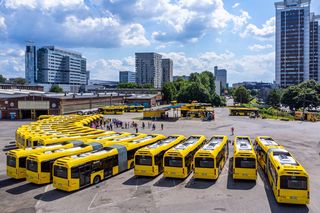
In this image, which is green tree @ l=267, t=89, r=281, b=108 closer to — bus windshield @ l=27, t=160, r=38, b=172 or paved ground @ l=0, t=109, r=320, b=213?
paved ground @ l=0, t=109, r=320, b=213

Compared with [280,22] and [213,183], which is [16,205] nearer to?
[213,183]

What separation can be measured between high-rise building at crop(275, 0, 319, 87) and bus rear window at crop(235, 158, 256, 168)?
172615mm

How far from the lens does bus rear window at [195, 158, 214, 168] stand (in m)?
20.3

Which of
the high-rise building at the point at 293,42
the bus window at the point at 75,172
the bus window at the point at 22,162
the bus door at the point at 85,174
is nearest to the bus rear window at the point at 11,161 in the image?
the bus window at the point at 22,162

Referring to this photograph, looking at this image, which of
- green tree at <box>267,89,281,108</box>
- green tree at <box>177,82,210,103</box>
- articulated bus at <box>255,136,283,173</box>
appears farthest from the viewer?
green tree at <box>177,82,210,103</box>

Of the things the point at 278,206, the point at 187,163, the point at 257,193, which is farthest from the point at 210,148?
the point at 278,206

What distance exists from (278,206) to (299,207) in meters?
1.07

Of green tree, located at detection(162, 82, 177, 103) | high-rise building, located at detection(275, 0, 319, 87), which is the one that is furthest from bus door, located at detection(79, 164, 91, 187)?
high-rise building, located at detection(275, 0, 319, 87)

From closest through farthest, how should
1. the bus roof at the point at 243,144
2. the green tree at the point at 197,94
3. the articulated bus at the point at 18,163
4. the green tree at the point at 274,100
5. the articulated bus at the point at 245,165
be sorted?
1. the articulated bus at the point at 245,165
2. the articulated bus at the point at 18,163
3. the bus roof at the point at 243,144
4. the green tree at the point at 274,100
5. the green tree at the point at 197,94

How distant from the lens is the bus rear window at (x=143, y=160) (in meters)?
21.4

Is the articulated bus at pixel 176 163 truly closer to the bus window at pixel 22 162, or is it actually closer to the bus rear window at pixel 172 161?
the bus rear window at pixel 172 161

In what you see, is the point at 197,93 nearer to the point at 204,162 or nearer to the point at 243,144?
the point at 243,144

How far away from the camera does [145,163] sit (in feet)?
70.4

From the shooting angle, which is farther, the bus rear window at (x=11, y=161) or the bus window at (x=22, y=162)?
the bus rear window at (x=11, y=161)
